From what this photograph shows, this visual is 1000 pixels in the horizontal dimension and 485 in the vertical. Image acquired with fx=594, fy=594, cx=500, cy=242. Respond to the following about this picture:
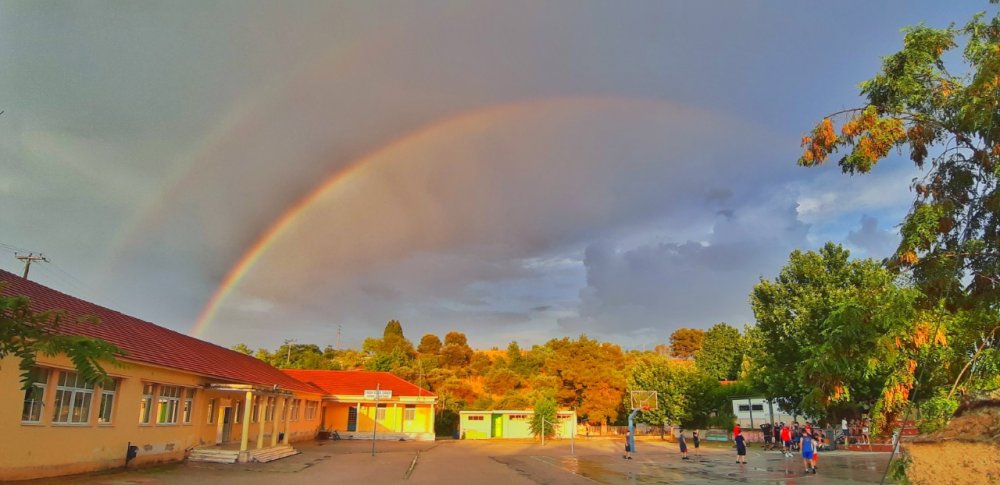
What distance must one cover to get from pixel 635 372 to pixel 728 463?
27489 mm

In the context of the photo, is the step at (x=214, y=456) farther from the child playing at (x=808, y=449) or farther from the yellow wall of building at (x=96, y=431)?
the child playing at (x=808, y=449)

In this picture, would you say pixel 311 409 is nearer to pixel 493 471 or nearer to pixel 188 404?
pixel 188 404

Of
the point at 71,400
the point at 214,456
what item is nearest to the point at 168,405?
the point at 214,456

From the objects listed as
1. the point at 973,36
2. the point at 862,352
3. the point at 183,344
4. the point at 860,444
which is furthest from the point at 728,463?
the point at 183,344

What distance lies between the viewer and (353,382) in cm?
4881

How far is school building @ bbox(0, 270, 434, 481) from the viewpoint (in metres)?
15.3

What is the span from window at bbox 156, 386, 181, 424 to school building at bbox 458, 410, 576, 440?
102 ft

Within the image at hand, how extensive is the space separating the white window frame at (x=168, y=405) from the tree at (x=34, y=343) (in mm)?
21358

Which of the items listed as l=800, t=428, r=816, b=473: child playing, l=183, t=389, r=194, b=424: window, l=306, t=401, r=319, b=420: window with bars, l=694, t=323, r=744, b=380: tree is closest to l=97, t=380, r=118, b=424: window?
l=183, t=389, r=194, b=424: window

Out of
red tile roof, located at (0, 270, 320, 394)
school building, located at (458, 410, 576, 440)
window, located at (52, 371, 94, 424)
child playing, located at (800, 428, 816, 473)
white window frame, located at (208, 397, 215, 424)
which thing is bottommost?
school building, located at (458, 410, 576, 440)

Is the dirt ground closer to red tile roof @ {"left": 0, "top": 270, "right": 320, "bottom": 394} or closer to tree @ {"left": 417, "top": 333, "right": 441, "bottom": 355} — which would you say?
red tile roof @ {"left": 0, "top": 270, "right": 320, "bottom": 394}

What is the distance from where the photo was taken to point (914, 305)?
8.34 m

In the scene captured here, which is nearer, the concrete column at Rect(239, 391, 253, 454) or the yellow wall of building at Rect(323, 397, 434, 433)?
the concrete column at Rect(239, 391, 253, 454)

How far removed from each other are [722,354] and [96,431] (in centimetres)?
7356
